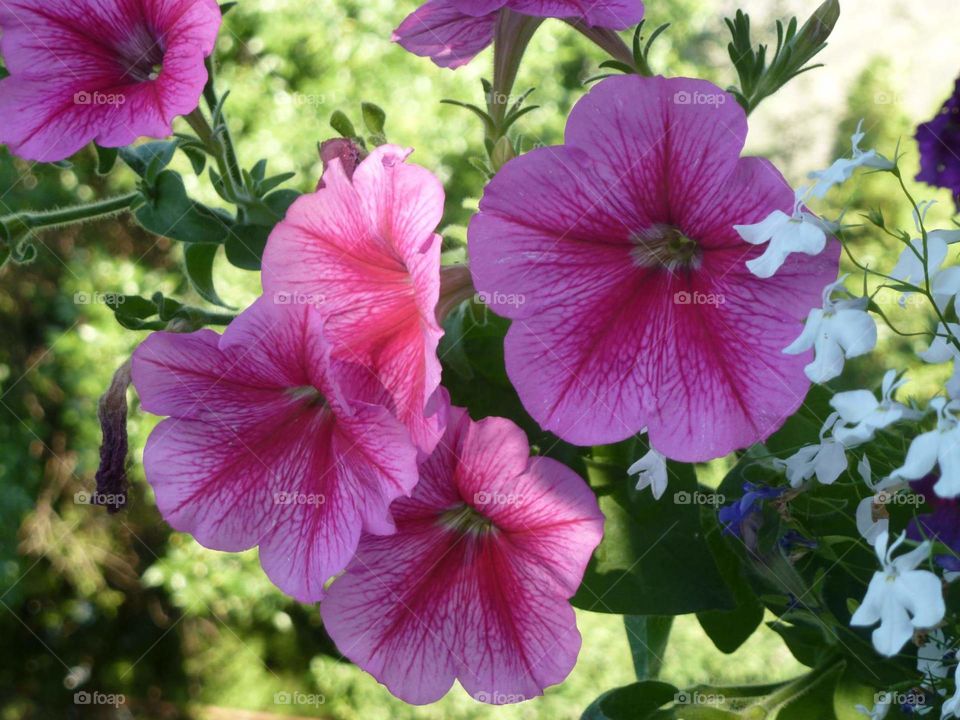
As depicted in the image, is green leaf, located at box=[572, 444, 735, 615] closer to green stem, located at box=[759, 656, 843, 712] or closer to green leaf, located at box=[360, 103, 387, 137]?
green stem, located at box=[759, 656, 843, 712]

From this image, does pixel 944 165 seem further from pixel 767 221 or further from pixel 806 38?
pixel 767 221

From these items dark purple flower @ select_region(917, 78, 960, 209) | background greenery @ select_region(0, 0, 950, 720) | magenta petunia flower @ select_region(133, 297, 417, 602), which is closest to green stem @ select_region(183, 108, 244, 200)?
magenta petunia flower @ select_region(133, 297, 417, 602)

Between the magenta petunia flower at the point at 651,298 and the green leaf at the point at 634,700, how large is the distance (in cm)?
18

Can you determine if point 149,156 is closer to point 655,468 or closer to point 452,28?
point 452,28

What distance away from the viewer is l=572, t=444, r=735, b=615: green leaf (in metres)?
0.56

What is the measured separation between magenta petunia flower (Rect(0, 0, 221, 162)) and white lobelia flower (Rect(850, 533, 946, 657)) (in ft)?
1.31

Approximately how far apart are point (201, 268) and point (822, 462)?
1.36ft

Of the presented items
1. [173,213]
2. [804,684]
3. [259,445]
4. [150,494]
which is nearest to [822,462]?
[804,684]

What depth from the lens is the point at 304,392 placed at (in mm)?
554

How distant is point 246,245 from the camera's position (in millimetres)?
623

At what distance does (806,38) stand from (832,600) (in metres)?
0.33

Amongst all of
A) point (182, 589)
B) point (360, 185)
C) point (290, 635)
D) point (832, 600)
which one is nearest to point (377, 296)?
point (360, 185)

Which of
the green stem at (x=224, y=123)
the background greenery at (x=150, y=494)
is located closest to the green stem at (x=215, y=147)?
the green stem at (x=224, y=123)

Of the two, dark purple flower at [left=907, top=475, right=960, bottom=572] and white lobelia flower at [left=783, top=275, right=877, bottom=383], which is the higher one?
white lobelia flower at [left=783, top=275, right=877, bottom=383]
